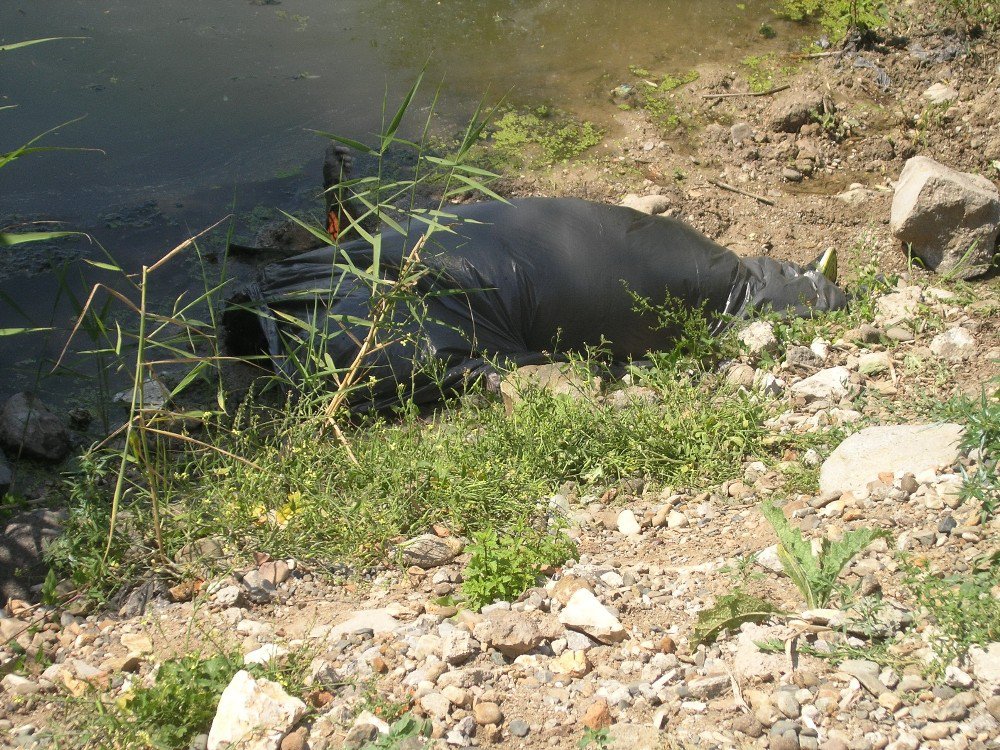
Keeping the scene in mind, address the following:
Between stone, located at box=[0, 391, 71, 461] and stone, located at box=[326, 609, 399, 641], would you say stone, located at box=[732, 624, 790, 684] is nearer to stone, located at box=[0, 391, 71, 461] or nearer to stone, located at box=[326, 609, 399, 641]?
stone, located at box=[326, 609, 399, 641]

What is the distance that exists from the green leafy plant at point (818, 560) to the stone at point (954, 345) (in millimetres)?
1585

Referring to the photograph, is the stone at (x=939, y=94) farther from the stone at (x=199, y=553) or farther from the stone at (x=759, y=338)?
the stone at (x=199, y=553)

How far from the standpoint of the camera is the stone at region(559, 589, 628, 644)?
2158 mm

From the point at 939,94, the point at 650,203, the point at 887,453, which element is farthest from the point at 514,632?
the point at 939,94

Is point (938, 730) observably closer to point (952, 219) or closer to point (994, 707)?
point (994, 707)

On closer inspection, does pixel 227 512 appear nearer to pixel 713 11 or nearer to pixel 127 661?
pixel 127 661

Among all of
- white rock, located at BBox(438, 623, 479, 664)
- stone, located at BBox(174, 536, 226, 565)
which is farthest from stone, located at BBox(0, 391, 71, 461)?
white rock, located at BBox(438, 623, 479, 664)

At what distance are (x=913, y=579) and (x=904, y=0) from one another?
19.7ft

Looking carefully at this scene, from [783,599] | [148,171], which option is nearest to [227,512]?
[783,599]

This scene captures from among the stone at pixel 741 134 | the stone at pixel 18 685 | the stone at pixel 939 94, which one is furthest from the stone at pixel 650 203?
the stone at pixel 18 685

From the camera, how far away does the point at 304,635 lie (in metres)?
2.26

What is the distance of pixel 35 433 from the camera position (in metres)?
3.38

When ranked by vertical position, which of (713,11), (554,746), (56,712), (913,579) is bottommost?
(56,712)

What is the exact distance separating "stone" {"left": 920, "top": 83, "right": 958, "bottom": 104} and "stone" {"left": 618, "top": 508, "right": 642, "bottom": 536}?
4.09 meters
